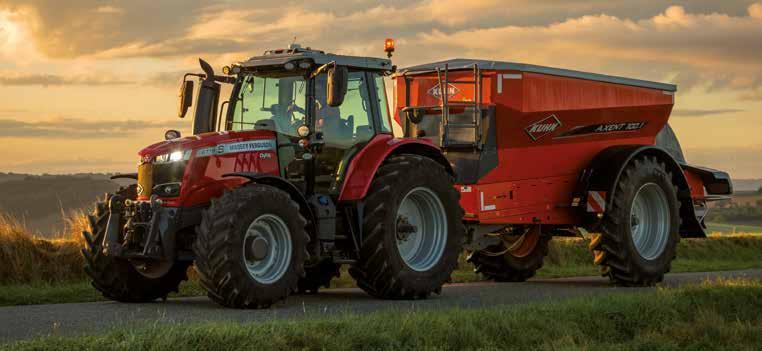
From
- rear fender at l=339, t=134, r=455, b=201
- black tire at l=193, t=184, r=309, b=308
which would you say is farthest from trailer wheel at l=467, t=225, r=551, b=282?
black tire at l=193, t=184, r=309, b=308

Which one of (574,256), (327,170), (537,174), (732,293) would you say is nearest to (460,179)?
(537,174)

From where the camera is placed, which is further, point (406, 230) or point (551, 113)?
point (551, 113)

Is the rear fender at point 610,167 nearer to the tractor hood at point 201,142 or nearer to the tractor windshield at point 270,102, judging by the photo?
the tractor windshield at point 270,102

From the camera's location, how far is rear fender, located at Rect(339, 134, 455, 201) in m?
14.5

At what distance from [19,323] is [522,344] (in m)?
5.32

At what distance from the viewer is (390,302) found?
1464cm

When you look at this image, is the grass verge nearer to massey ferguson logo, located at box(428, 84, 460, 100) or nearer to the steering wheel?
the steering wheel

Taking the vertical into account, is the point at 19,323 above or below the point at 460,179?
below

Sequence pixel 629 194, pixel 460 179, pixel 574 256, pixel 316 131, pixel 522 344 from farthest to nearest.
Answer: pixel 574 256 < pixel 629 194 < pixel 460 179 < pixel 316 131 < pixel 522 344

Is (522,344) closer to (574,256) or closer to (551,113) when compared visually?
(551,113)

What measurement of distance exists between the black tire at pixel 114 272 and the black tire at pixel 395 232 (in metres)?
2.43

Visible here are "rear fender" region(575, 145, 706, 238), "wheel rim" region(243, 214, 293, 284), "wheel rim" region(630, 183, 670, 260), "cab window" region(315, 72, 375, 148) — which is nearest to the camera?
"wheel rim" region(243, 214, 293, 284)

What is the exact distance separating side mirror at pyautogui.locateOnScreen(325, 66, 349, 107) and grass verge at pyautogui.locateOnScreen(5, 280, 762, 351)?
282cm

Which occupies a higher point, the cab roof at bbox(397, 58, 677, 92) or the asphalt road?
the cab roof at bbox(397, 58, 677, 92)
